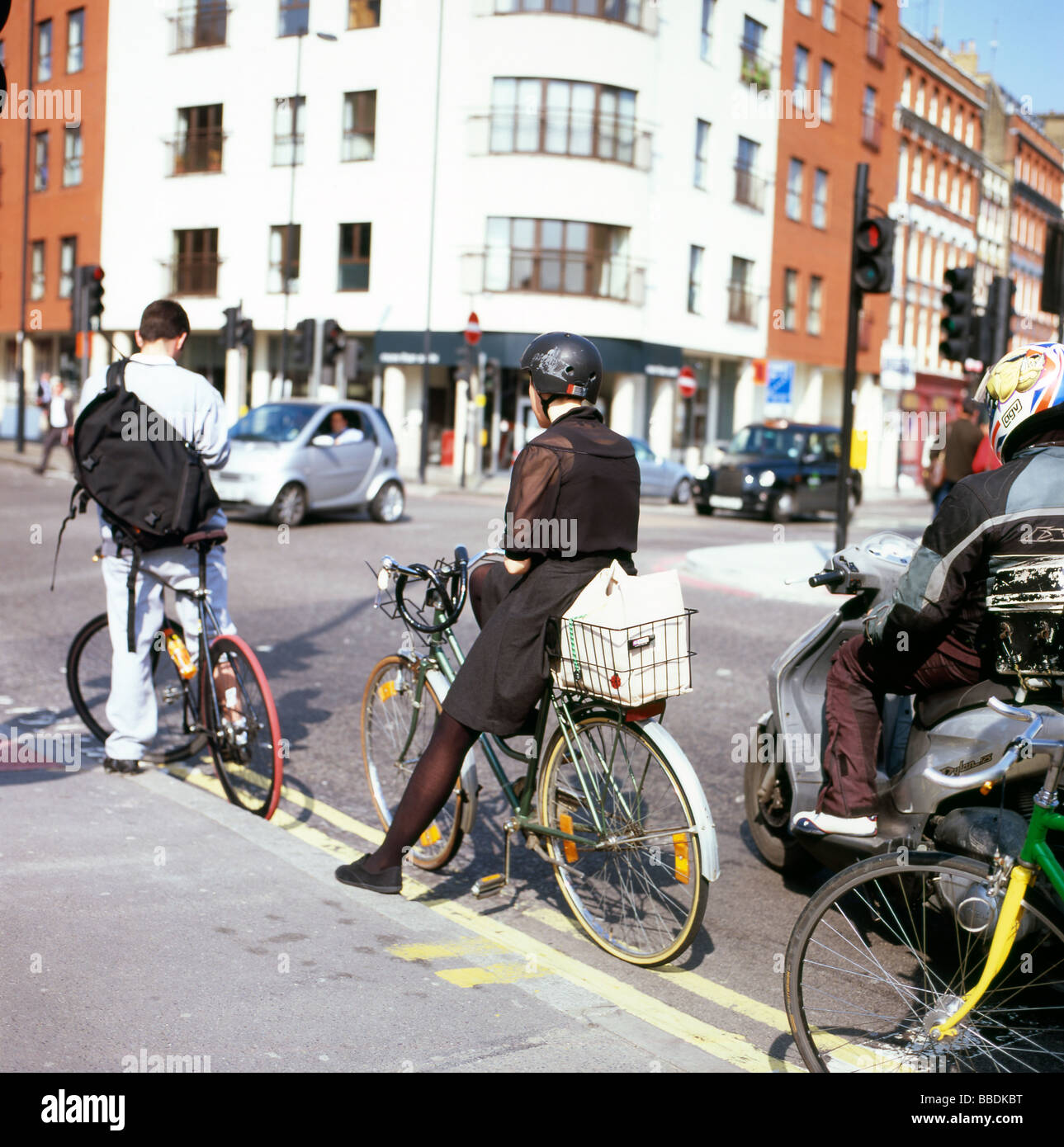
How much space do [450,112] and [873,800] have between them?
111 feet

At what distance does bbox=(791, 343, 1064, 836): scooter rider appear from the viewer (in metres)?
3.24

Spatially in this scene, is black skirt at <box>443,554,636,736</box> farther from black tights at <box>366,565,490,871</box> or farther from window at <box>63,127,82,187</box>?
window at <box>63,127,82,187</box>

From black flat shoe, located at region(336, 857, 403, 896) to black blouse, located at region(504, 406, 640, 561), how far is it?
1.13 m

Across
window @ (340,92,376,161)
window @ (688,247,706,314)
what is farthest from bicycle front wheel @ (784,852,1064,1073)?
window @ (688,247,706,314)

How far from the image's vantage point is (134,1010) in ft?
11.0

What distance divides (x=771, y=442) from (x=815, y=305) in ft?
64.6

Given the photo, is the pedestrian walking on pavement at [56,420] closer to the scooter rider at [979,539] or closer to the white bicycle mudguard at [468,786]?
the white bicycle mudguard at [468,786]

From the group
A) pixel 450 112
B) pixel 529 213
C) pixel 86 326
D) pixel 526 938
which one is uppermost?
pixel 450 112

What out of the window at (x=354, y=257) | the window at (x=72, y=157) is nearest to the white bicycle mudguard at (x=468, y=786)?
the window at (x=354, y=257)

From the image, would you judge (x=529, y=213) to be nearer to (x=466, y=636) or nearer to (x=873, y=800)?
(x=466, y=636)

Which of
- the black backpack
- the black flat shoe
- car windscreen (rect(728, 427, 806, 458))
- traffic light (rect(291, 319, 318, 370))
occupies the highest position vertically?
traffic light (rect(291, 319, 318, 370))

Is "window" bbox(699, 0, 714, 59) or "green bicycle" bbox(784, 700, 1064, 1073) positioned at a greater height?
"window" bbox(699, 0, 714, 59)

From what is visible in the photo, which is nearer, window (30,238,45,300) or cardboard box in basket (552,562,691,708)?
cardboard box in basket (552,562,691,708)
